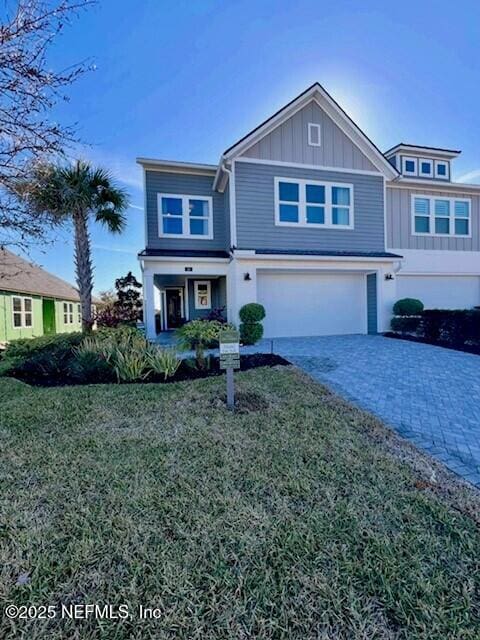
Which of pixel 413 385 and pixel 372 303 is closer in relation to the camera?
pixel 413 385

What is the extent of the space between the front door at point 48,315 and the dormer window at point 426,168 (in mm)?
24159

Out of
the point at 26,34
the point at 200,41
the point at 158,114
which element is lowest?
the point at 26,34

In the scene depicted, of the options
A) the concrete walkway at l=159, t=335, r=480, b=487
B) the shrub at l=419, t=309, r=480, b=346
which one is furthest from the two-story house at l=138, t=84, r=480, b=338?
the concrete walkway at l=159, t=335, r=480, b=487

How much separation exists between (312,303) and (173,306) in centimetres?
973

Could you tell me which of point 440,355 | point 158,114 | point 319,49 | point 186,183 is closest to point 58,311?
point 186,183

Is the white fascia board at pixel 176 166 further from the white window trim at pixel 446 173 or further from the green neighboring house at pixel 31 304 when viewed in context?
the white window trim at pixel 446 173

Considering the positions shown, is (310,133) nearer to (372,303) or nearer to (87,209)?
(372,303)

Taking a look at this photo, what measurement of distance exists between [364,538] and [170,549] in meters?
1.39

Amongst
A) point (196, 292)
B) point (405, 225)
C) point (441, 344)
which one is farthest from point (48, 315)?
point (441, 344)

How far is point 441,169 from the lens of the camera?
683 inches

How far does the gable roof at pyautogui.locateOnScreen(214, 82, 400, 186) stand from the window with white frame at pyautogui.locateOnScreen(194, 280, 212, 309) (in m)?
4.89

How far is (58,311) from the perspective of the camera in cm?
2383

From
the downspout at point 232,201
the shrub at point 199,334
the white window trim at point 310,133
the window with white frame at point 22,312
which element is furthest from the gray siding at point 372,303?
the window with white frame at point 22,312

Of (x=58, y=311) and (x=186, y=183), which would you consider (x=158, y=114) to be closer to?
(x=186, y=183)
